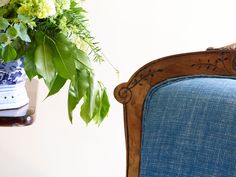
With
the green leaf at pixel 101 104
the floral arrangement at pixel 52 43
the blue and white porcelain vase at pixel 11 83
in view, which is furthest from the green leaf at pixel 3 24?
the green leaf at pixel 101 104

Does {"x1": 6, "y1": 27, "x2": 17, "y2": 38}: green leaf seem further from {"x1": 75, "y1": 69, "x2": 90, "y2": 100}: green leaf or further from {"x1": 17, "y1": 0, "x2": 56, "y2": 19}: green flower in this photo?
{"x1": 75, "y1": 69, "x2": 90, "y2": 100}: green leaf

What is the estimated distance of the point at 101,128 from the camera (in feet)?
5.17

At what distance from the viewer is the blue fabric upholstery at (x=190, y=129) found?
56 centimetres

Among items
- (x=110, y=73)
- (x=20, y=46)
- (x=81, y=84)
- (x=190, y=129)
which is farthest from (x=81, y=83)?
(x=110, y=73)

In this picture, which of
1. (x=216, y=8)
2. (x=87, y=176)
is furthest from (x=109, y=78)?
(x=216, y=8)

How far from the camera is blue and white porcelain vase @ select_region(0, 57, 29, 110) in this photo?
0.77 metres

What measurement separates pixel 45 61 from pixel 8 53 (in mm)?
65

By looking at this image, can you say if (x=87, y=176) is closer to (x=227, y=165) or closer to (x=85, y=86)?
(x=85, y=86)

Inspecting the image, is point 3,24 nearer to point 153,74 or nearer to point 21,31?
point 21,31

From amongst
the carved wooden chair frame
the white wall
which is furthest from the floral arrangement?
the white wall

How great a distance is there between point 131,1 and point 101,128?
51 cm

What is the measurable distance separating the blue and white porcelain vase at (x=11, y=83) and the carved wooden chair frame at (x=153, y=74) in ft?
0.81

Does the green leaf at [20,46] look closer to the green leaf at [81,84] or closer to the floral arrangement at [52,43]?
the floral arrangement at [52,43]

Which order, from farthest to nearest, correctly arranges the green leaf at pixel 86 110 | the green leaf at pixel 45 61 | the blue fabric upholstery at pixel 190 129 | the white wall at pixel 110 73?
the white wall at pixel 110 73, the green leaf at pixel 86 110, the green leaf at pixel 45 61, the blue fabric upholstery at pixel 190 129
